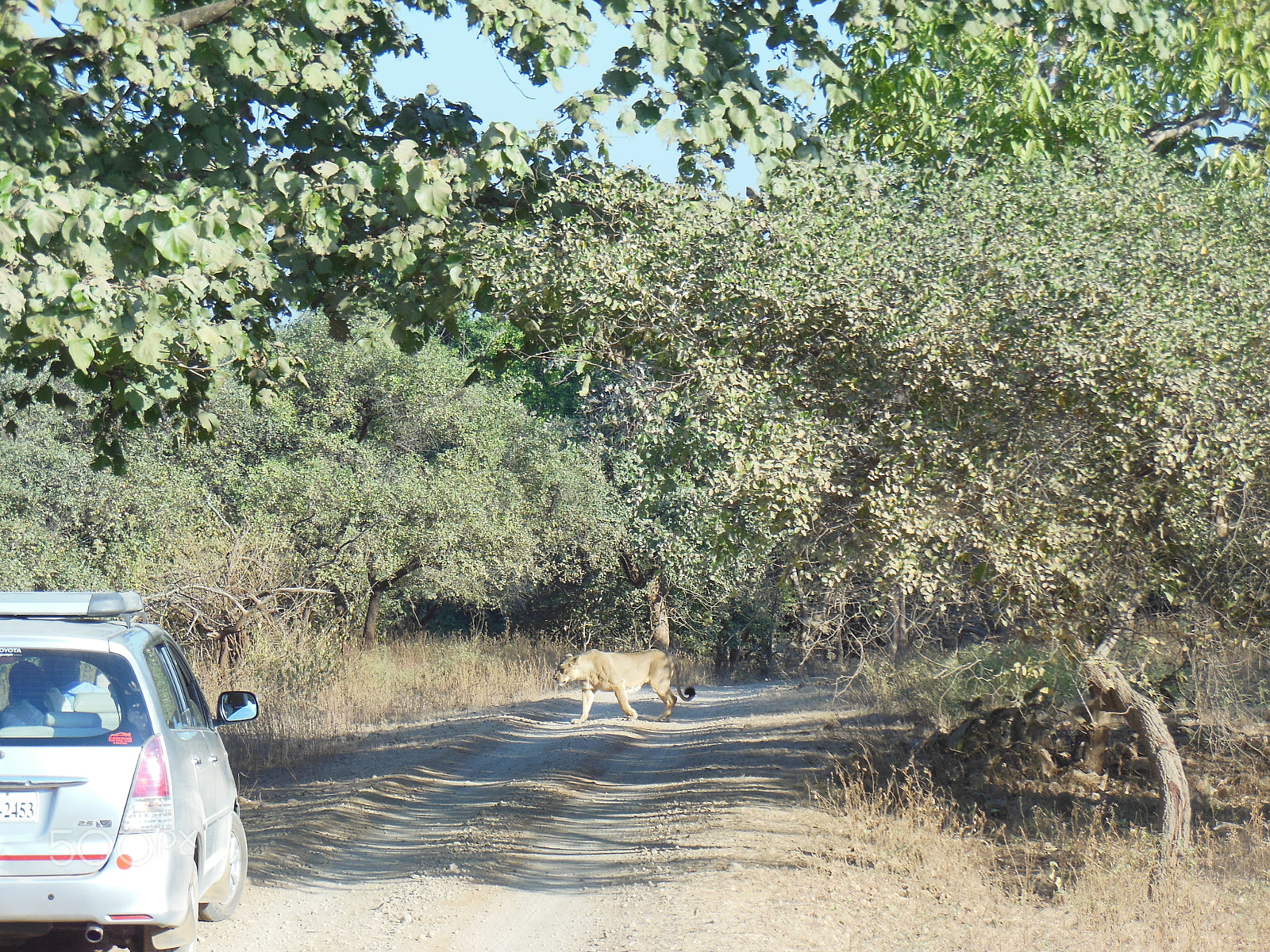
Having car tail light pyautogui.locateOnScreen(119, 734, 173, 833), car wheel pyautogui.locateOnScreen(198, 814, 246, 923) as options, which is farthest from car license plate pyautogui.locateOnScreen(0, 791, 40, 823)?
car wheel pyautogui.locateOnScreen(198, 814, 246, 923)

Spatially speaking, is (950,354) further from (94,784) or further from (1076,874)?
(94,784)

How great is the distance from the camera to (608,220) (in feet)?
23.9

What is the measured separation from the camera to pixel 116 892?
455cm

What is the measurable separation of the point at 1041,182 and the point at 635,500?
19.3 meters

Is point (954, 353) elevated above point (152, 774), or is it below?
above

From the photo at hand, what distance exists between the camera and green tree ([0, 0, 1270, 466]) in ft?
19.4

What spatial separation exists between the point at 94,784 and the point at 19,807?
0.28m

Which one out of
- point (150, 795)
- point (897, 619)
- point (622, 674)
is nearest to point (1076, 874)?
point (897, 619)

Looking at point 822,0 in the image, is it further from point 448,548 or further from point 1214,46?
point 448,548

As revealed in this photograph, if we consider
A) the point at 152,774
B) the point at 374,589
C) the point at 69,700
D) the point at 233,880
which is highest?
the point at 374,589

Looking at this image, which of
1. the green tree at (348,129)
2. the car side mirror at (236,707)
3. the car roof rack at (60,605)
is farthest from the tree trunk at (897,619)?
the car roof rack at (60,605)

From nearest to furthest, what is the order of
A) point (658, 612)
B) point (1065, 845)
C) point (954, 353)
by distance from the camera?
point (954, 353) → point (1065, 845) → point (658, 612)

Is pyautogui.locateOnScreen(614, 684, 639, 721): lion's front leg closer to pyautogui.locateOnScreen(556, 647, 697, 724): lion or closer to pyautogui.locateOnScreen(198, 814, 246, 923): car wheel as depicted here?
pyautogui.locateOnScreen(556, 647, 697, 724): lion

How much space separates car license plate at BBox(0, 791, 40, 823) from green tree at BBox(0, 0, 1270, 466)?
7.19 ft
